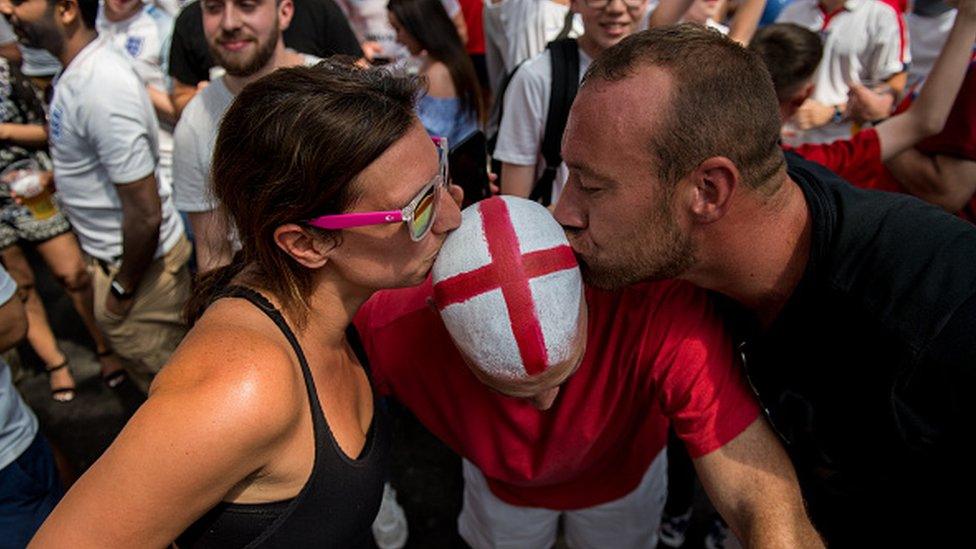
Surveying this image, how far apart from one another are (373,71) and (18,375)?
3369 mm

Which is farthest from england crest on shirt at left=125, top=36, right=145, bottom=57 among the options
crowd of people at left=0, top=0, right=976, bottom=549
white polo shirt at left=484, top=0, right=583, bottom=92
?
crowd of people at left=0, top=0, right=976, bottom=549

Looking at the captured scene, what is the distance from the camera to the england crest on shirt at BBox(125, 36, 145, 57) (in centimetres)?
430

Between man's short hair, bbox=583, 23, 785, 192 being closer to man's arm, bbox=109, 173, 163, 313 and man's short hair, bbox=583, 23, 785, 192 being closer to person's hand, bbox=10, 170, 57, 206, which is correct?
man's arm, bbox=109, 173, 163, 313

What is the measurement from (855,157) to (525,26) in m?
2.49

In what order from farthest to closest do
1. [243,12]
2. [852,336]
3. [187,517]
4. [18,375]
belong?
[18,375] < [243,12] < [852,336] < [187,517]

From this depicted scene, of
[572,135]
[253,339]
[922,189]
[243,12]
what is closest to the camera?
[253,339]

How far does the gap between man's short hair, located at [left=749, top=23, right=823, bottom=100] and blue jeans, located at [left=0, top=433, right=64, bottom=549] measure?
124 inches

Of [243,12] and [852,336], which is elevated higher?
[243,12]

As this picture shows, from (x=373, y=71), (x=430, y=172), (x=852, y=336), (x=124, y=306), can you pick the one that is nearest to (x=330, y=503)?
(x=430, y=172)

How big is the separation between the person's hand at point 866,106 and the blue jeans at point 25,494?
392cm

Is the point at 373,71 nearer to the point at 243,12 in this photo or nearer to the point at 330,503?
the point at 330,503

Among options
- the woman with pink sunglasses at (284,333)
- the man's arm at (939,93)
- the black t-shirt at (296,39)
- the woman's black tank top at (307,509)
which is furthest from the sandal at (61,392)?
the man's arm at (939,93)

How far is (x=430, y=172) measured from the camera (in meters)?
1.53

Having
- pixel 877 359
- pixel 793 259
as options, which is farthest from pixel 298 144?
pixel 877 359
